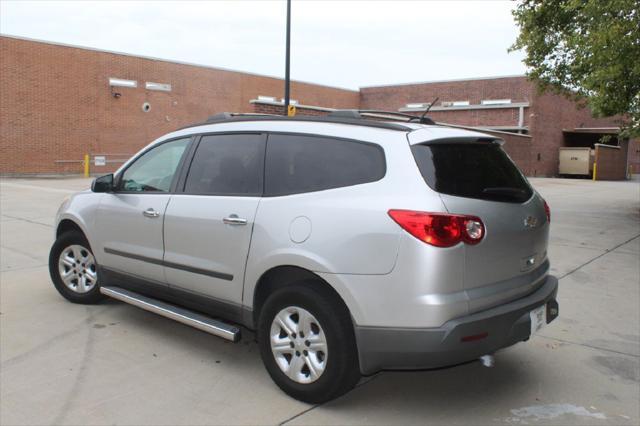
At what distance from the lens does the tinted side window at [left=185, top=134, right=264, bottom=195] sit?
3.88m

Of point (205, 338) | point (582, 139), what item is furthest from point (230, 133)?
point (582, 139)

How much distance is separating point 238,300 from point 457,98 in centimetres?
4021

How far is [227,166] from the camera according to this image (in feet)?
13.4

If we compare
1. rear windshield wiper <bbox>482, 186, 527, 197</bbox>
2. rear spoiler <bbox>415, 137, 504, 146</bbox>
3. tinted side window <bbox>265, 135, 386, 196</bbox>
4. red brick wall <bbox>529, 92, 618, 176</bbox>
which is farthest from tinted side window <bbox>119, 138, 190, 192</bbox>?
red brick wall <bbox>529, 92, 618, 176</bbox>

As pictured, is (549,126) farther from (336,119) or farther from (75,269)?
(336,119)

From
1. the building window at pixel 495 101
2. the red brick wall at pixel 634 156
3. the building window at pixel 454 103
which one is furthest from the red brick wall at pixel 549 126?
the red brick wall at pixel 634 156

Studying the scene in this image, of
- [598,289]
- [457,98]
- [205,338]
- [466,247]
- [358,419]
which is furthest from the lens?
[457,98]

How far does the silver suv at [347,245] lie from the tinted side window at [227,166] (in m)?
0.01

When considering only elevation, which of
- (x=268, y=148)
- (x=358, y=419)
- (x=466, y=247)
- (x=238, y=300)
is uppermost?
(x=268, y=148)

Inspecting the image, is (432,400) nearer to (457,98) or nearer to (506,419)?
(506,419)

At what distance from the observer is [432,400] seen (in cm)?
356

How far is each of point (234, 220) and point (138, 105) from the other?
92.6ft

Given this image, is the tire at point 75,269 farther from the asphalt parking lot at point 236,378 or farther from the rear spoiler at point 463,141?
the rear spoiler at point 463,141

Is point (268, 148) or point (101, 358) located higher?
point (268, 148)
